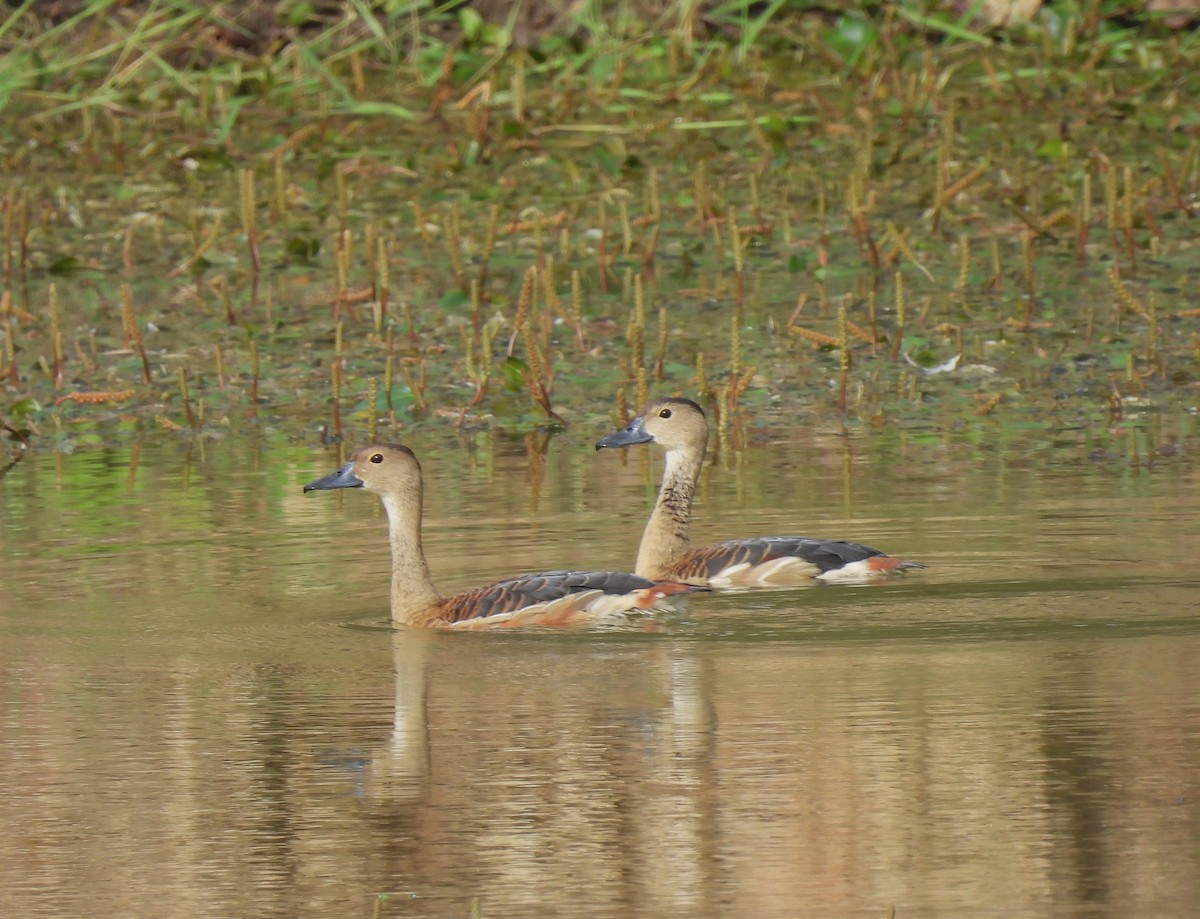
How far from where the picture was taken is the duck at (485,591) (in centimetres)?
965

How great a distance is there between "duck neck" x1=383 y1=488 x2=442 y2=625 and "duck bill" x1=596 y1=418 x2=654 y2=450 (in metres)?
1.47

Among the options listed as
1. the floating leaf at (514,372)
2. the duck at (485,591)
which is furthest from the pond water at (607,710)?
the floating leaf at (514,372)

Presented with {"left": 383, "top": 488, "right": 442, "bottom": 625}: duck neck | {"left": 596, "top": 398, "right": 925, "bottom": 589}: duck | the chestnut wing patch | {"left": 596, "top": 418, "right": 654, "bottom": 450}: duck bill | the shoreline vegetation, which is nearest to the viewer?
the chestnut wing patch

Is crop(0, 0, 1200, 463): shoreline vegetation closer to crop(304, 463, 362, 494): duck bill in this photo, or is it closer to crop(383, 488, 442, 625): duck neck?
crop(304, 463, 362, 494): duck bill

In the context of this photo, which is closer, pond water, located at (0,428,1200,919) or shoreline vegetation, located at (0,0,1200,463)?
pond water, located at (0,428,1200,919)

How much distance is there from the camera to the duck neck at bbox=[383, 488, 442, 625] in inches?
395

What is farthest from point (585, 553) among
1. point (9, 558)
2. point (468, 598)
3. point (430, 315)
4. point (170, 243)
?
point (170, 243)

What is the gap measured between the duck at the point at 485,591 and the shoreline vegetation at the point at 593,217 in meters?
2.89

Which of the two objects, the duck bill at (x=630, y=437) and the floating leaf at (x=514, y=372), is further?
the floating leaf at (x=514, y=372)

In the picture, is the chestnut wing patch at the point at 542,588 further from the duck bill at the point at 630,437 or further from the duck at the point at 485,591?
the duck bill at the point at 630,437

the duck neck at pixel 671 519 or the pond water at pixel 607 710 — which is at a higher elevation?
the duck neck at pixel 671 519

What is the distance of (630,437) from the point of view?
39.2ft

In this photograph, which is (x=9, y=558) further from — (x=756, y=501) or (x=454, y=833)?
(x=454, y=833)

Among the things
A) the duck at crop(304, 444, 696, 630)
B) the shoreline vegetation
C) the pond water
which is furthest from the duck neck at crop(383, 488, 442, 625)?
the shoreline vegetation
